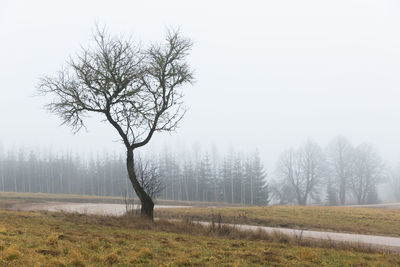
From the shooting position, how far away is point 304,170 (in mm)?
70500

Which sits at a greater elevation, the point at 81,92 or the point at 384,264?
the point at 81,92

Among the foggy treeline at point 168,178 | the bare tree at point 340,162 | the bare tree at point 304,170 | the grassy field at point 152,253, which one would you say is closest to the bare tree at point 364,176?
the bare tree at point 340,162

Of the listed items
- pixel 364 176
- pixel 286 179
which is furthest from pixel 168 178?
pixel 364 176

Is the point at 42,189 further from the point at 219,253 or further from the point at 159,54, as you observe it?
the point at 219,253

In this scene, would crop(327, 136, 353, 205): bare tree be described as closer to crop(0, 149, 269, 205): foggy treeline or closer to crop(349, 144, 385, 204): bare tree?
crop(349, 144, 385, 204): bare tree

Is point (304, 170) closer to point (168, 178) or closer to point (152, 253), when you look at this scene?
point (168, 178)

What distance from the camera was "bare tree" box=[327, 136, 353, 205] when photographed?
228 feet

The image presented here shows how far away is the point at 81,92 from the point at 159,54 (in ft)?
15.9

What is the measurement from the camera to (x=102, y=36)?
19281 millimetres

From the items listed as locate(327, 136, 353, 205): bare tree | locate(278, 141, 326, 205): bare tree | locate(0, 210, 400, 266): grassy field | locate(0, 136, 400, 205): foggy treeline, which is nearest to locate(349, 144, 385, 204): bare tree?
locate(0, 136, 400, 205): foggy treeline

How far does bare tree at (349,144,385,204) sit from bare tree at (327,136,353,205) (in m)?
1.22

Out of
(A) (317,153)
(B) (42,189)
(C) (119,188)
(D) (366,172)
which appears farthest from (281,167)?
(B) (42,189)

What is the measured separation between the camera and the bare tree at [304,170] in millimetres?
68688

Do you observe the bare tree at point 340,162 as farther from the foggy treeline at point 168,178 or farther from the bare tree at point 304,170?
the foggy treeline at point 168,178
